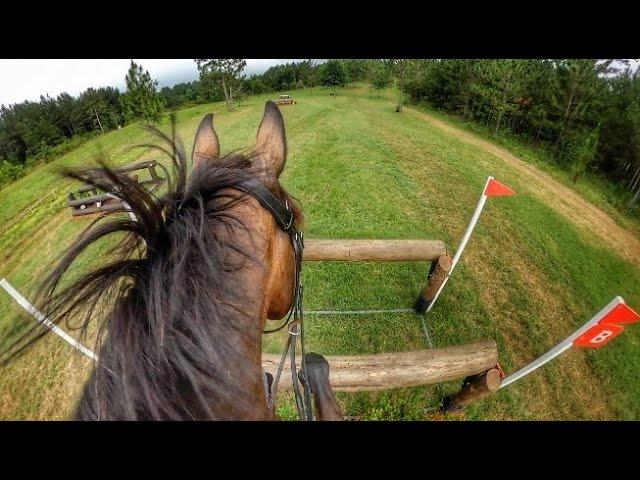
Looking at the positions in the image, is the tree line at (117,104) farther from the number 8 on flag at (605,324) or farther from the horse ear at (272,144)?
the number 8 on flag at (605,324)

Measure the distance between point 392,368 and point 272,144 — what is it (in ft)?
6.43

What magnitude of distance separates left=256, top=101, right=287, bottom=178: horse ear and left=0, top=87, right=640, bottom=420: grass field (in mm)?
620

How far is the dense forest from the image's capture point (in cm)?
1806

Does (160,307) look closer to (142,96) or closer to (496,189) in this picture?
(496,189)

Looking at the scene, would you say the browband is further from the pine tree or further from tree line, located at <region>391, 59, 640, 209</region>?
the pine tree

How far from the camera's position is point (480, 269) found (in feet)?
18.9

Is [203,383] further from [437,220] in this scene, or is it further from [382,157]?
[382,157]

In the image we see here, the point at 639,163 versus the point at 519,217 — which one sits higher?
the point at 519,217

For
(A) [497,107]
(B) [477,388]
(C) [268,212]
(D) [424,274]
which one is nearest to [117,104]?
(A) [497,107]

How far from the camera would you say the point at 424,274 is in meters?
5.46

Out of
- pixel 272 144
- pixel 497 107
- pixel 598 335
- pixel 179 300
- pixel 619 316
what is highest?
pixel 272 144

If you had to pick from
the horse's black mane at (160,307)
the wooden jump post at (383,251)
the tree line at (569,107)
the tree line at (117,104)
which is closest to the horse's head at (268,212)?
the horse's black mane at (160,307)

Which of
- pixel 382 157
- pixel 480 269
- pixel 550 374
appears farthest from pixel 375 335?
pixel 382 157
